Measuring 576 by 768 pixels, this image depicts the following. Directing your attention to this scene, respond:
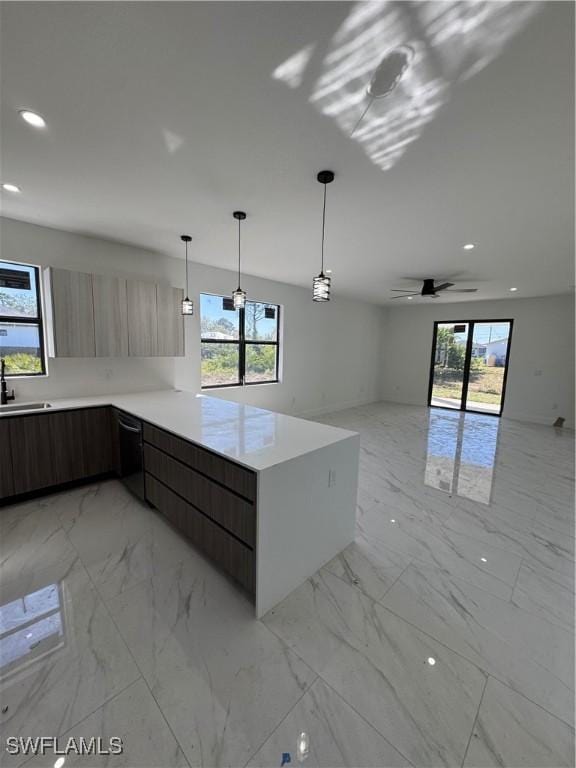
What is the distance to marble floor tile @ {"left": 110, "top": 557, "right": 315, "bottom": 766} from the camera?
119 cm

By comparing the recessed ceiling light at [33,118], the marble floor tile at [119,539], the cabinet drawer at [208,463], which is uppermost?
the recessed ceiling light at [33,118]

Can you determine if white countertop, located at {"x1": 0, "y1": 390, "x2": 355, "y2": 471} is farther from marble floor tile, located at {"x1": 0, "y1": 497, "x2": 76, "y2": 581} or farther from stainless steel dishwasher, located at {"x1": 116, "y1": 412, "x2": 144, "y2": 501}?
marble floor tile, located at {"x1": 0, "y1": 497, "x2": 76, "y2": 581}

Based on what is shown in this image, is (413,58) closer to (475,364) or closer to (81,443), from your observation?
(81,443)

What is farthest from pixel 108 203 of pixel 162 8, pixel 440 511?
pixel 440 511

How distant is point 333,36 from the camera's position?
3.76 ft

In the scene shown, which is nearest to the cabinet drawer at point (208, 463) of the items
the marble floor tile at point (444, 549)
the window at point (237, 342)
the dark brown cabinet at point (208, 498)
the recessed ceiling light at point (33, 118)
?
the dark brown cabinet at point (208, 498)

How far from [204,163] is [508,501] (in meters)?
4.01

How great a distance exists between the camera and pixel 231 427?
2.31m

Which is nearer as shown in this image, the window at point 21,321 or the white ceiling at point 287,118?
the white ceiling at point 287,118

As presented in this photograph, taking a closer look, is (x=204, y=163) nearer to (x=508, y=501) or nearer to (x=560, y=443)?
(x=508, y=501)

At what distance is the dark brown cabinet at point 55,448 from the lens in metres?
2.64

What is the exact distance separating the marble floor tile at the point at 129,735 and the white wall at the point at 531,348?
793cm

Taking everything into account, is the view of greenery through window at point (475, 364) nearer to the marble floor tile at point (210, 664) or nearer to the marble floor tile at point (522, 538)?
the marble floor tile at point (522, 538)

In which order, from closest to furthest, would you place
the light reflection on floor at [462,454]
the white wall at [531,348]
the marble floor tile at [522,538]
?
the marble floor tile at [522,538] < the light reflection on floor at [462,454] < the white wall at [531,348]
